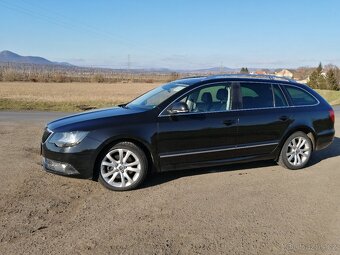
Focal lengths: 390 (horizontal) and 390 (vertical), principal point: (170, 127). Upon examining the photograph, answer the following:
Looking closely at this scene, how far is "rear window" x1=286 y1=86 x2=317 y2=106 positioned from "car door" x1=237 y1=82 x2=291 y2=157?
22 centimetres

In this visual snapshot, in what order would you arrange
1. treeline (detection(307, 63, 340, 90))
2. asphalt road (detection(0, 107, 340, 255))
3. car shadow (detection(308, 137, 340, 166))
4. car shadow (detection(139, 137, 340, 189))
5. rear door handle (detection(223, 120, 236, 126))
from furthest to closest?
treeline (detection(307, 63, 340, 90))
car shadow (detection(308, 137, 340, 166))
rear door handle (detection(223, 120, 236, 126))
car shadow (detection(139, 137, 340, 189))
asphalt road (detection(0, 107, 340, 255))

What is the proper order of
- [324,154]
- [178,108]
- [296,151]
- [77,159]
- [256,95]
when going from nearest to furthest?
1. [77,159]
2. [178,108]
3. [256,95]
4. [296,151]
5. [324,154]

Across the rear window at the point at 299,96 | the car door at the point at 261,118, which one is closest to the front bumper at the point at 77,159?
the car door at the point at 261,118

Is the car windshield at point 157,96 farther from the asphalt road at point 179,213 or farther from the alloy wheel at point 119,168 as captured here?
the asphalt road at point 179,213

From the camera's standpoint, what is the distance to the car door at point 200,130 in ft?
18.8

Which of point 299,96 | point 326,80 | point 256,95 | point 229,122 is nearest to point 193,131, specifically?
point 229,122

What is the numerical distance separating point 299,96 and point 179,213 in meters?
3.57

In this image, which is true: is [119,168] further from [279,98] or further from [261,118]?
[279,98]

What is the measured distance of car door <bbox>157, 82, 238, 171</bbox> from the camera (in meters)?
5.72

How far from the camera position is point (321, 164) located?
7230mm

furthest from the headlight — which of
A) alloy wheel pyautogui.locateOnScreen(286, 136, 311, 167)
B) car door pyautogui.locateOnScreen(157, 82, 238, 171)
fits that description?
alloy wheel pyautogui.locateOnScreen(286, 136, 311, 167)

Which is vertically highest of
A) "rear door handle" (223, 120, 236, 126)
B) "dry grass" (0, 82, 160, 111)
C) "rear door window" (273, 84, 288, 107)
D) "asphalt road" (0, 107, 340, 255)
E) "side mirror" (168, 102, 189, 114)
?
"rear door window" (273, 84, 288, 107)

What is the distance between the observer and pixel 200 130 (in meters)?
5.88

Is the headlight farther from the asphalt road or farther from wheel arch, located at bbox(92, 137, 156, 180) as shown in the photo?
the asphalt road
